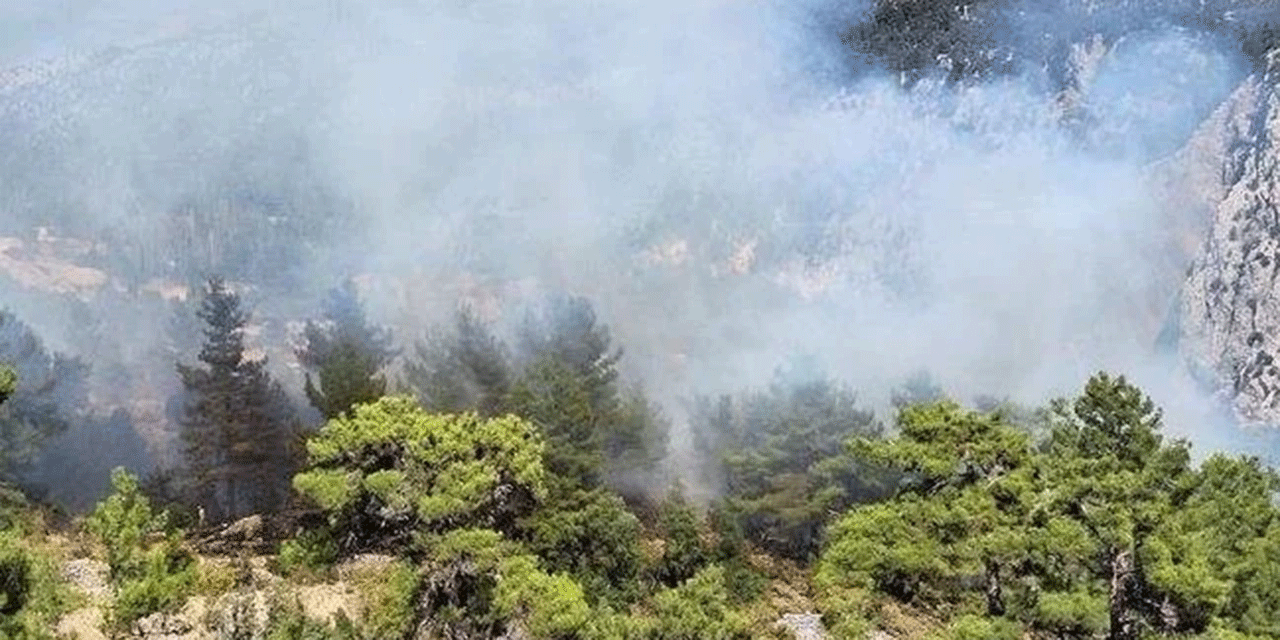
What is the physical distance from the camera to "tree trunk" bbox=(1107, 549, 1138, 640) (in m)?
27.0

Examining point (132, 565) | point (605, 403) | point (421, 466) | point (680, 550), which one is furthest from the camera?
point (605, 403)

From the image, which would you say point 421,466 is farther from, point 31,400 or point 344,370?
point 31,400

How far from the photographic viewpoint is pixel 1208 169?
91.6 meters

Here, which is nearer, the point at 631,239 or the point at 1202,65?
the point at 1202,65

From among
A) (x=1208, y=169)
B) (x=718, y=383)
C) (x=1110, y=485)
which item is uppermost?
(x=1208, y=169)

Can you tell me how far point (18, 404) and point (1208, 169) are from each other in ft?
247

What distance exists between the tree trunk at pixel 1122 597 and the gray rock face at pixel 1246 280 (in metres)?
60.0

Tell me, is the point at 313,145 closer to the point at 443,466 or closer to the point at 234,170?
the point at 234,170

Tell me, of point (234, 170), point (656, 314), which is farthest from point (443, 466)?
point (234, 170)

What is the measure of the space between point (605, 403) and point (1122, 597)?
95.5ft

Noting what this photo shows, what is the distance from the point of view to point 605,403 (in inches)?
2125

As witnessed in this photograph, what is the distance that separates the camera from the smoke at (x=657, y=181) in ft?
312

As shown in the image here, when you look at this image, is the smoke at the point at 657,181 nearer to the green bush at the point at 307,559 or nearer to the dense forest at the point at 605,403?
the dense forest at the point at 605,403

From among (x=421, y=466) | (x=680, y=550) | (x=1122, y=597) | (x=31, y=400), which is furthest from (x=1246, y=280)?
(x=31, y=400)
